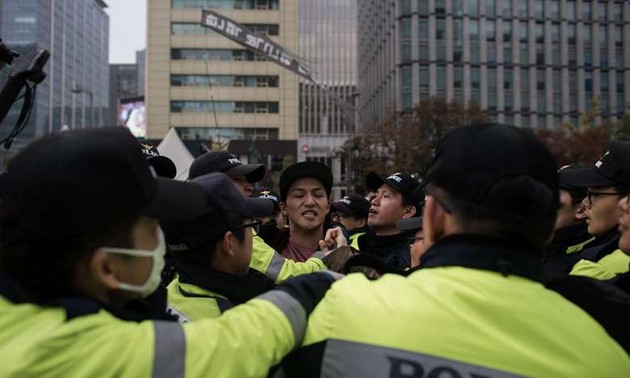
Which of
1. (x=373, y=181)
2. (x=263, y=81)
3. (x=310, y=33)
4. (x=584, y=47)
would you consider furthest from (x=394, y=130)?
(x=310, y=33)

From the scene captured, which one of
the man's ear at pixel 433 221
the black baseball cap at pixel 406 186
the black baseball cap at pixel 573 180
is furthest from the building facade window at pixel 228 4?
the man's ear at pixel 433 221

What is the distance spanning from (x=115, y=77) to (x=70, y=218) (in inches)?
Result: 4415

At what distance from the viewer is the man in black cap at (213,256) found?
207cm

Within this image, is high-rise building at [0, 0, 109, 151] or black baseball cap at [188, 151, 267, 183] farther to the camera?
high-rise building at [0, 0, 109, 151]

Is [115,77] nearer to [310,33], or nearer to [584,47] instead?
[310,33]

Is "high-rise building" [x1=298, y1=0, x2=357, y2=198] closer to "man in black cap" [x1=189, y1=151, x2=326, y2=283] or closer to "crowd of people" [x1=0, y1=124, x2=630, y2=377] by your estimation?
"man in black cap" [x1=189, y1=151, x2=326, y2=283]

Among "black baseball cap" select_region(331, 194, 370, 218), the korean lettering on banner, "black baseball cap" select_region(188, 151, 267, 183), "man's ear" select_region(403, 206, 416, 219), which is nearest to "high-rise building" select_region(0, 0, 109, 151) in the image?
"black baseball cap" select_region(188, 151, 267, 183)

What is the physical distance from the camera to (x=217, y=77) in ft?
179

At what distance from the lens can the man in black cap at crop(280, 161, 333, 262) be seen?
422 cm

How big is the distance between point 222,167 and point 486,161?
284 centimetres

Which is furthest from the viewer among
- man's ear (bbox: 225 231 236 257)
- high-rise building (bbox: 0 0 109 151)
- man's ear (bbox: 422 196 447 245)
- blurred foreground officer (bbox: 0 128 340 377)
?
high-rise building (bbox: 0 0 109 151)

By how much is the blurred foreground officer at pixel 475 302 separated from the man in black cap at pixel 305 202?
2.57 meters

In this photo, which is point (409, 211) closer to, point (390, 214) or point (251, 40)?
point (390, 214)

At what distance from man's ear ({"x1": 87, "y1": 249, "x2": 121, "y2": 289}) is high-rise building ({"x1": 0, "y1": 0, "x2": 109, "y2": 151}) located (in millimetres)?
1345
